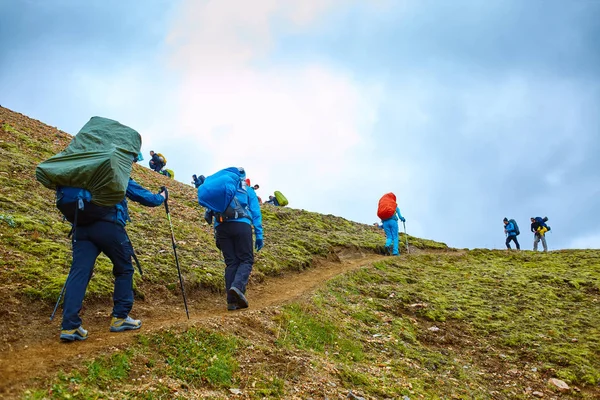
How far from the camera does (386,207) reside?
23828 millimetres

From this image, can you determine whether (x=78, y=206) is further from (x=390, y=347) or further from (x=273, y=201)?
(x=273, y=201)

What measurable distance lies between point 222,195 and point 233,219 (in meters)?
0.62

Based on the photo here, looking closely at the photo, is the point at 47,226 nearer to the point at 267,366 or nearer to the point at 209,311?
the point at 209,311

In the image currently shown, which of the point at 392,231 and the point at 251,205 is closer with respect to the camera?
the point at 251,205

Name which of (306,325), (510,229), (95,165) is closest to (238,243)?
(306,325)

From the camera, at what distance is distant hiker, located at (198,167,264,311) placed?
1070cm

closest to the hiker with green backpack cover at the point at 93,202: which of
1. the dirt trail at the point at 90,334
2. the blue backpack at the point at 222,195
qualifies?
the dirt trail at the point at 90,334

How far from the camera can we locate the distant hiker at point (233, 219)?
10703mm

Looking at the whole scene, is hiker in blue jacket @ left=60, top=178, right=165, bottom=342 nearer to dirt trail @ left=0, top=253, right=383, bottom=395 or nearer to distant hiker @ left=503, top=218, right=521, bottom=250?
dirt trail @ left=0, top=253, right=383, bottom=395

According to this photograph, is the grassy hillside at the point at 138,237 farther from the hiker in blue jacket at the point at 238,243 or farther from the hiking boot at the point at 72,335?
the hiking boot at the point at 72,335

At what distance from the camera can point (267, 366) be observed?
7.80 meters

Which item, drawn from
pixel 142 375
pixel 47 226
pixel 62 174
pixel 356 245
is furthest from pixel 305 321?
pixel 356 245

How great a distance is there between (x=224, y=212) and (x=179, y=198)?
1345 cm

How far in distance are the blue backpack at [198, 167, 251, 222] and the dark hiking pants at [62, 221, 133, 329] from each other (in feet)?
8.46
